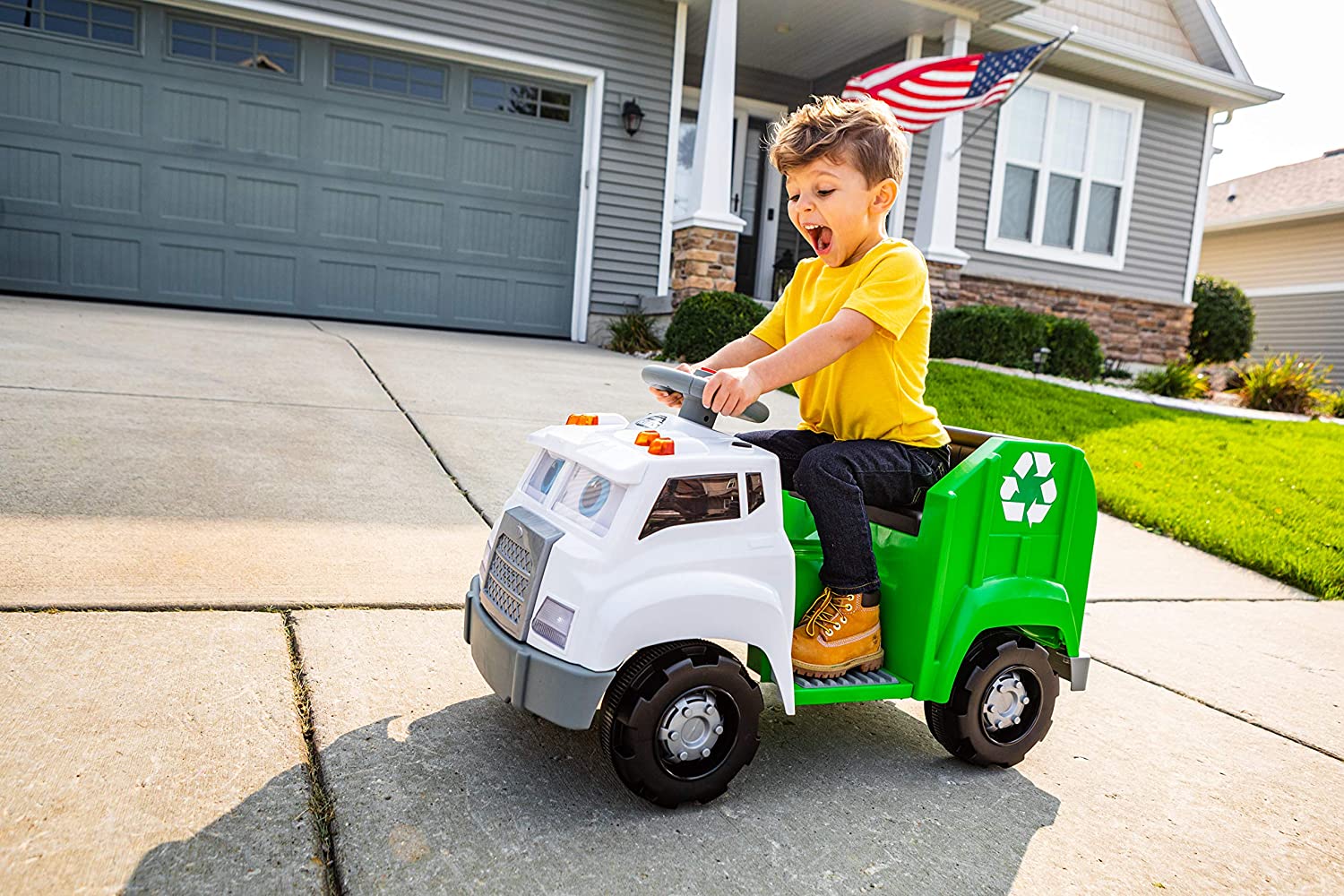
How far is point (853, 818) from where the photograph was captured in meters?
2.04

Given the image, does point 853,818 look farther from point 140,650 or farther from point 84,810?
point 140,650

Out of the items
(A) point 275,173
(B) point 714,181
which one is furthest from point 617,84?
(A) point 275,173

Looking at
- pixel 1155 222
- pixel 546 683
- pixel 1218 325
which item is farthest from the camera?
pixel 1218 325

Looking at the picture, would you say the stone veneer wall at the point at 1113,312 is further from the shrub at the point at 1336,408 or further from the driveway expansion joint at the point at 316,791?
the driveway expansion joint at the point at 316,791

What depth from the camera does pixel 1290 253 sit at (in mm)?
22219

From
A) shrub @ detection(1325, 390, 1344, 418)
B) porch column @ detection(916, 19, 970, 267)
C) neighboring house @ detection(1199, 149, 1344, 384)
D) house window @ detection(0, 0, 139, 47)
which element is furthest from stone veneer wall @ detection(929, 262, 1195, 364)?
neighboring house @ detection(1199, 149, 1344, 384)

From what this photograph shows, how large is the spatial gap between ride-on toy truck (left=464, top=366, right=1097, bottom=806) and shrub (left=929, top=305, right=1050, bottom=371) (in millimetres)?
7977

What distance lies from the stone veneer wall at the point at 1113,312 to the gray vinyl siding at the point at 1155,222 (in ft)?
0.41

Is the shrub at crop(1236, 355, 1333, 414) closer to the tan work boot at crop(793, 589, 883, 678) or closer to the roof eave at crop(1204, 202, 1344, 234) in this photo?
the tan work boot at crop(793, 589, 883, 678)

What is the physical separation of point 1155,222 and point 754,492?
1330 centimetres

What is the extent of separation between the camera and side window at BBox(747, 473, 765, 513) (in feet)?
6.62

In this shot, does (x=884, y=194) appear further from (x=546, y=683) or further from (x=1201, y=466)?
(x=1201, y=466)

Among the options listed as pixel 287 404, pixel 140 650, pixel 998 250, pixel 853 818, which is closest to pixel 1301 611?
pixel 853 818

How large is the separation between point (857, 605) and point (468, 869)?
1029mm
